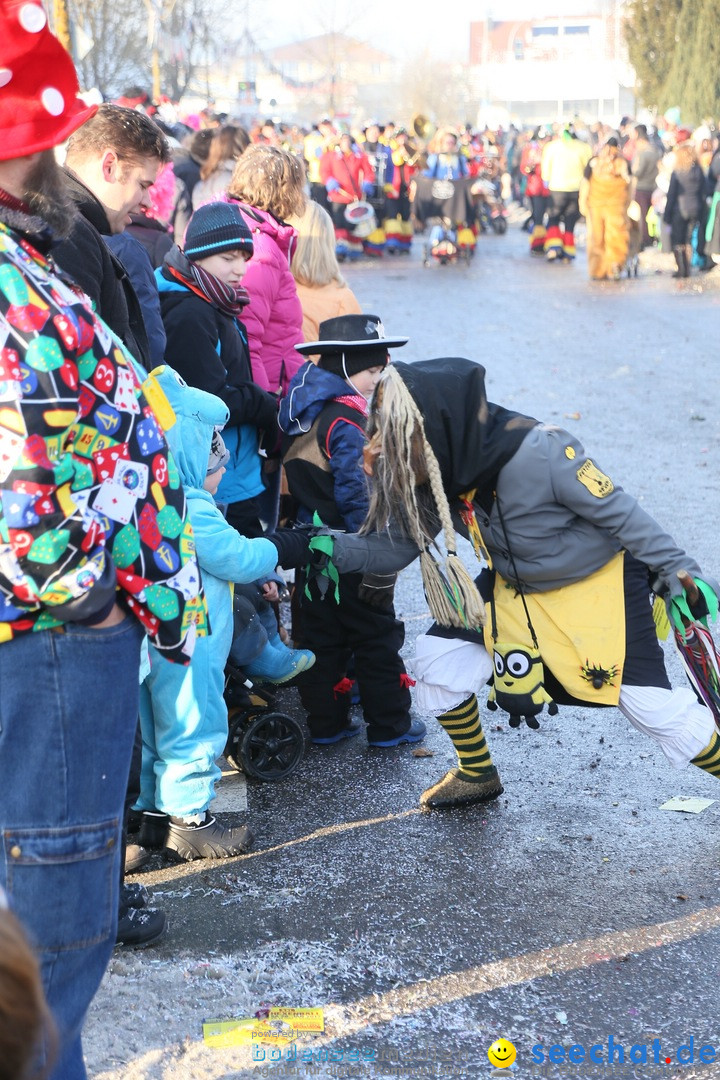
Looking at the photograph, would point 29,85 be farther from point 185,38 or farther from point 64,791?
point 185,38

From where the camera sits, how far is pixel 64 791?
1.93 meters

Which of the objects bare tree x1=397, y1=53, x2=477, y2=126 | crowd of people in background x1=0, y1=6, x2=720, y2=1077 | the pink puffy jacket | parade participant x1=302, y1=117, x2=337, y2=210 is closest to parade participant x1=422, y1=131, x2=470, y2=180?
parade participant x1=302, y1=117, x2=337, y2=210

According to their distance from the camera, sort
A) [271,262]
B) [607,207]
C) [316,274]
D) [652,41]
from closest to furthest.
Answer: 1. [271,262]
2. [316,274]
3. [607,207]
4. [652,41]

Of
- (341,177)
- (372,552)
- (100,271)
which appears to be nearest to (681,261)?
(341,177)

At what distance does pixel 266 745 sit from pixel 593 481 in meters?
1.45

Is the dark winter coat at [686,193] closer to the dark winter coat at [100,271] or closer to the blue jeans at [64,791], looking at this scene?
the dark winter coat at [100,271]

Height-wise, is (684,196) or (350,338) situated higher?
(350,338)

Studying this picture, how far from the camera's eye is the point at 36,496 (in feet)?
5.92

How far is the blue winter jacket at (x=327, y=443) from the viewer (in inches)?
167

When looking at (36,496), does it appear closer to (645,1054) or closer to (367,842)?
(645,1054)

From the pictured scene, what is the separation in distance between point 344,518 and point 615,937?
1741mm

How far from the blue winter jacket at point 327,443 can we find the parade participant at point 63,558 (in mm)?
2191

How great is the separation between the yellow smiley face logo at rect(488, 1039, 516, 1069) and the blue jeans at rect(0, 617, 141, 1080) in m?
1.07

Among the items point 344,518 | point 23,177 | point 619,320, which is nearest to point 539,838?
point 344,518
